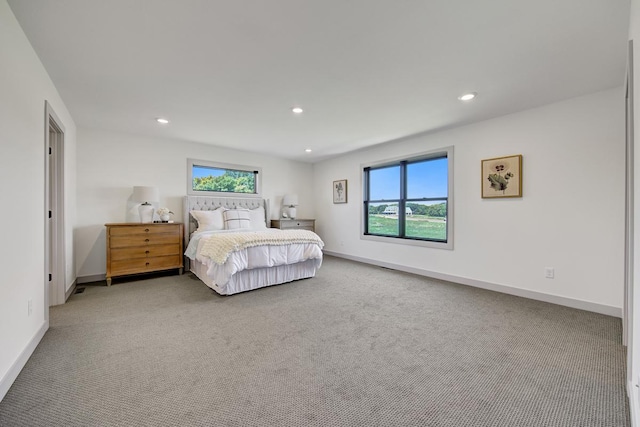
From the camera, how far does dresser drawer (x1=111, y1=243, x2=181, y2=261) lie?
382 cm

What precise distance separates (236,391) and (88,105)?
3.74 m

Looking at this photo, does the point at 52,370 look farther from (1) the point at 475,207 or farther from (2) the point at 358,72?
(1) the point at 475,207

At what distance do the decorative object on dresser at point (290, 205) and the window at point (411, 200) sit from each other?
1655 millimetres

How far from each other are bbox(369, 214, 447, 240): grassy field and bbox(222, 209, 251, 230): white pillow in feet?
8.48

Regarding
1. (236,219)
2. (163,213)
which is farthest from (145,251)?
(236,219)

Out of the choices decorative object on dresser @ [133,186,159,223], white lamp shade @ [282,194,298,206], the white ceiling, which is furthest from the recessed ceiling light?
decorative object on dresser @ [133,186,159,223]

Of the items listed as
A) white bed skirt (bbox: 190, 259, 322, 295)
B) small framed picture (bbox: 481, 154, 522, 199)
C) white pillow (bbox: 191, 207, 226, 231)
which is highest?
small framed picture (bbox: 481, 154, 522, 199)

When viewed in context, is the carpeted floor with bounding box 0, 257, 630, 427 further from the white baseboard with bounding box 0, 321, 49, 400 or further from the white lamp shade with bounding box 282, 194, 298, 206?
the white lamp shade with bounding box 282, 194, 298, 206

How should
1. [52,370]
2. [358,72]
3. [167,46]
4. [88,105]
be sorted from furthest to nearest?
1. [88,105]
2. [358,72]
3. [167,46]
4. [52,370]

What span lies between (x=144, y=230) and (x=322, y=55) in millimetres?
3694

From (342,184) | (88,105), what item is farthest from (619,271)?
(88,105)

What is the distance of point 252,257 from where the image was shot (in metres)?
3.45

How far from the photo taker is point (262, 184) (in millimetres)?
5934

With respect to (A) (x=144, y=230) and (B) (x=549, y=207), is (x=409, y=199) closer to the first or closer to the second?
(B) (x=549, y=207)
